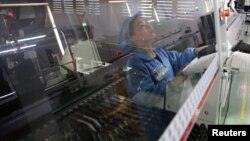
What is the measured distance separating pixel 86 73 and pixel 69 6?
486mm

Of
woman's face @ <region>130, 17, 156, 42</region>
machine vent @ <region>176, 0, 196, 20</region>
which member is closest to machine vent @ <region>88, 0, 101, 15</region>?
woman's face @ <region>130, 17, 156, 42</region>

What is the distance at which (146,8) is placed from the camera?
5.36 ft

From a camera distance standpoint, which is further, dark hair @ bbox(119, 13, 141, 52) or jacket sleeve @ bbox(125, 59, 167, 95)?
dark hair @ bbox(119, 13, 141, 52)

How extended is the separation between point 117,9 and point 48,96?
0.92 metres

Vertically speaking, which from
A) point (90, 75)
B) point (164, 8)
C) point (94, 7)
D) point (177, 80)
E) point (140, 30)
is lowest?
point (177, 80)

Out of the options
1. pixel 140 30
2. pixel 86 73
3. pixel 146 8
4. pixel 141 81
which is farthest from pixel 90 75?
pixel 146 8

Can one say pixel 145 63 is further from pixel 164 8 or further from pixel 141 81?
pixel 164 8

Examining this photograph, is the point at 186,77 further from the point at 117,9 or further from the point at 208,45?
the point at 117,9

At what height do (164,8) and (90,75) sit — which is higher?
(164,8)

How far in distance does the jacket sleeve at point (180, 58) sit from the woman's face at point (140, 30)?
1.05 ft

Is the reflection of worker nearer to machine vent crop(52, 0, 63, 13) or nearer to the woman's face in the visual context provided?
the woman's face

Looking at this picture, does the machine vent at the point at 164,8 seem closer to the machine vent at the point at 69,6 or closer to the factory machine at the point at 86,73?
the factory machine at the point at 86,73

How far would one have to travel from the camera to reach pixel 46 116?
3.20ft

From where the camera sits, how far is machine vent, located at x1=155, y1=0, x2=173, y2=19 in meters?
1.76
